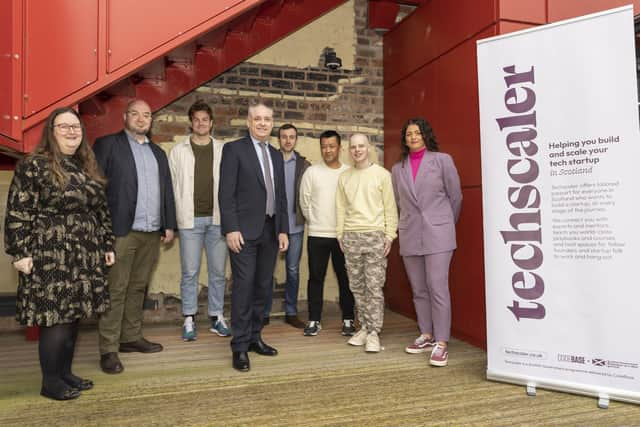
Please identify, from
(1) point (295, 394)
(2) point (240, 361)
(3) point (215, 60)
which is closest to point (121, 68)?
(3) point (215, 60)

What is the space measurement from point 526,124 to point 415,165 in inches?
32.3

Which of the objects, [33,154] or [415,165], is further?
[415,165]

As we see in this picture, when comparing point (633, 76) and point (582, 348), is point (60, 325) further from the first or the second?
point (633, 76)

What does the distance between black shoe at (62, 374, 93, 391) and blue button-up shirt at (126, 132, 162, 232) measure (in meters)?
0.90

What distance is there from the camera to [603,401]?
2.25 meters

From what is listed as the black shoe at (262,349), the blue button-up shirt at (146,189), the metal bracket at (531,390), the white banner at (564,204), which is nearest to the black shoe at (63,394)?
the blue button-up shirt at (146,189)

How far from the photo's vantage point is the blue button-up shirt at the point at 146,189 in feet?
9.83

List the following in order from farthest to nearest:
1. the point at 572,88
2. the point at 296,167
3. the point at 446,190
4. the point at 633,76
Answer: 1. the point at 296,167
2. the point at 446,190
3. the point at 572,88
4. the point at 633,76

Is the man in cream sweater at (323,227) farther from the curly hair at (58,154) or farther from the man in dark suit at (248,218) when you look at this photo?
the curly hair at (58,154)

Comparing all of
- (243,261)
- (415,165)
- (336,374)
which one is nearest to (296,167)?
(415,165)

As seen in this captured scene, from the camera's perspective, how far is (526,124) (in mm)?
2535

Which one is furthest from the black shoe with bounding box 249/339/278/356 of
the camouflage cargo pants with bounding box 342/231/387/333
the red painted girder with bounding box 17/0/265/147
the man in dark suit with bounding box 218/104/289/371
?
the red painted girder with bounding box 17/0/265/147

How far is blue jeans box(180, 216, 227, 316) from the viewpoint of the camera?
363cm

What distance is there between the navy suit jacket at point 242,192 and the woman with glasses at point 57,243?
2.19 ft
